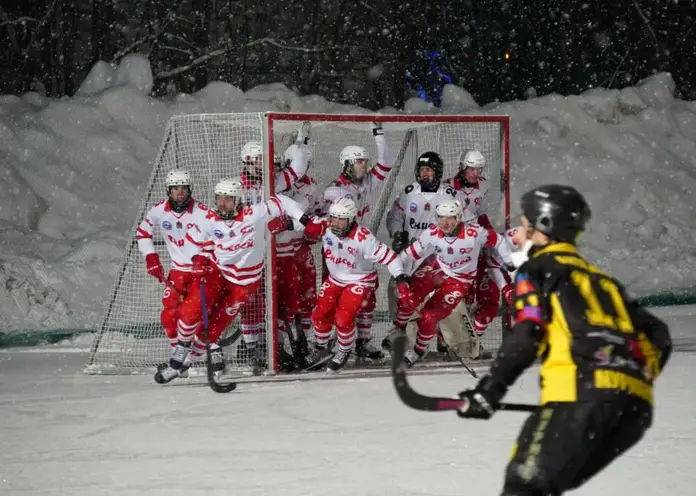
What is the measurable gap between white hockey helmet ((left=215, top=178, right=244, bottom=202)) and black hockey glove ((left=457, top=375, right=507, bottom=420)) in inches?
189

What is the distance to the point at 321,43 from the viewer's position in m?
14.1

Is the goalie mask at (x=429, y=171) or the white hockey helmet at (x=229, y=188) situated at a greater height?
the goalie mask at (x=429, y=171)

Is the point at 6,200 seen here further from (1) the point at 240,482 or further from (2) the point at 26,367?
(1) the point at 240,482

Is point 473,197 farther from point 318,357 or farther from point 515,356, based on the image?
point 515,356

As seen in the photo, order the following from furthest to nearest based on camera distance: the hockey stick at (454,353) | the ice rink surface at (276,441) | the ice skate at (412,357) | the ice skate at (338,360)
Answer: the ice skate at (412,357)
the ice skate at (338,360)
the hockey stick at (454,353)
the ice rink surface at (276,441)

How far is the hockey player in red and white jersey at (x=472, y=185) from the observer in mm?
8195

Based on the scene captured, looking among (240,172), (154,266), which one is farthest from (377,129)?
(154,266)

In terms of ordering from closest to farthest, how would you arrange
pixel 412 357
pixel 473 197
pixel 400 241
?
pixel 412 357, pixel 400 241, pixel 473 197

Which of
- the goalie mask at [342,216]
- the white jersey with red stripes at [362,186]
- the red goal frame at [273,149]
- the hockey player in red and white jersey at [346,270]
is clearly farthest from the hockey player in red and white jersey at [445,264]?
the red goal frame at [273,149]

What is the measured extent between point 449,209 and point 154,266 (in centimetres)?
186

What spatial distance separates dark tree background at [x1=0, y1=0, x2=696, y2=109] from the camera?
44.9 ft

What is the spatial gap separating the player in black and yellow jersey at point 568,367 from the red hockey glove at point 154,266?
16.0 ft

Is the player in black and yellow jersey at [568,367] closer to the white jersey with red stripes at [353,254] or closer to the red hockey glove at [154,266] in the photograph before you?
the white jersey with red stripes at [353,254]

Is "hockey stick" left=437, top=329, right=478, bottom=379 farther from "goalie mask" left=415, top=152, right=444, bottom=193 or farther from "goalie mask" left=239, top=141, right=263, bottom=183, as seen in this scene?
"goalie mask" left=239, top=141, right=263, bottom=183
